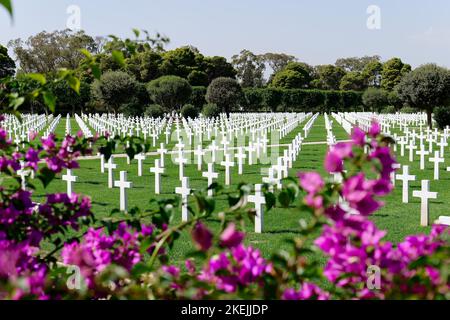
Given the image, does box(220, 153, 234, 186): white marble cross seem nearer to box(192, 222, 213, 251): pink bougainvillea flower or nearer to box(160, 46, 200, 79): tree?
box(192, 222, 213, 251): pink bougainvillea flower

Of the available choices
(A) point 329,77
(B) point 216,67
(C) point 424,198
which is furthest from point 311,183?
(A) point 329,77

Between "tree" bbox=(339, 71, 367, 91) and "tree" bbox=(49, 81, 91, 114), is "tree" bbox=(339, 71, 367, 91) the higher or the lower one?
the higher one

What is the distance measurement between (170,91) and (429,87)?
2223 cm

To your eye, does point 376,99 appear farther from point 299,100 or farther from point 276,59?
point 276,59

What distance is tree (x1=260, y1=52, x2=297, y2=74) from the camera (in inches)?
3794

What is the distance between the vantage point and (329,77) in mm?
87062

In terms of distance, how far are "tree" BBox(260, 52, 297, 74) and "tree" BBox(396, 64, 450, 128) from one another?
63.3 m

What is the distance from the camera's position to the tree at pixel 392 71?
72.4 meters

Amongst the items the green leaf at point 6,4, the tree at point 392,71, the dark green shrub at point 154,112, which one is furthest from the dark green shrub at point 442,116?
the tree at point 392,71

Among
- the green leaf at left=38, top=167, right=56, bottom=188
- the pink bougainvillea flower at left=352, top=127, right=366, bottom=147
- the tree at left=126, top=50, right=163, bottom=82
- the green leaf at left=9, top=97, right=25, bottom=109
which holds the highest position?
the tree at left=126, top=50, right=163, bottom=82

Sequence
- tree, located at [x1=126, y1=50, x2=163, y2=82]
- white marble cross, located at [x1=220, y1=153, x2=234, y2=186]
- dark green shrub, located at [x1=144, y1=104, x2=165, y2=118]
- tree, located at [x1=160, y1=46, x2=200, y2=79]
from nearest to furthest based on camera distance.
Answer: white marble cross, located at [x1=220, y1=153, x2=234, y2=186]
dark green shrub, located at [x1=144, y1=104, x2=165, y2=118]
tree, located at [x1=126, y1=50, x2=163, y2=82]
tree, located at [x1=160, y1=46, x2=200, y2=79]

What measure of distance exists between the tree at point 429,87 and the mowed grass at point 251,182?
57.4 feet

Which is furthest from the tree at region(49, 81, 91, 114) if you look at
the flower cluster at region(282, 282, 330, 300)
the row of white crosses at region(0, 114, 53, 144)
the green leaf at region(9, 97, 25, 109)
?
the flower cluster at region(282, 282, 330, 300)

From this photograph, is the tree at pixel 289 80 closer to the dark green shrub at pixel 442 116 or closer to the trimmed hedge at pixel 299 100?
the trimmed hedge at pixel 299 100
